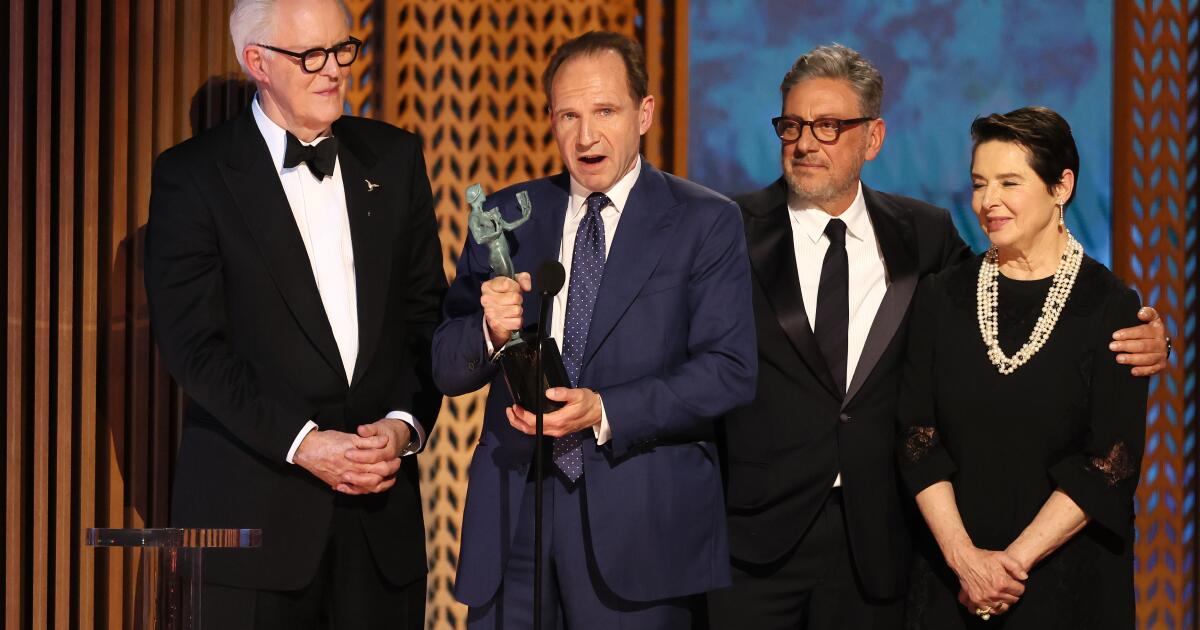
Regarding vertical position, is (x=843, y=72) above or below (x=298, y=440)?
above

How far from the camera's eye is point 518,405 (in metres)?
2.53

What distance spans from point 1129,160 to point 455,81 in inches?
87.3

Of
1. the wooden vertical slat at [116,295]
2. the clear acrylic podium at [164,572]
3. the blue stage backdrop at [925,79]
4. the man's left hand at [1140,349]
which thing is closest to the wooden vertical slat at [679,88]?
the blue stage backdrop at [925,79]

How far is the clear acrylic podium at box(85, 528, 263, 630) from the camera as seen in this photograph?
214cm

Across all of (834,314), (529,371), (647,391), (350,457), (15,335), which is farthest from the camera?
(15,335)

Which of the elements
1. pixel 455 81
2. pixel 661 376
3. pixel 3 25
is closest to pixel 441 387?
pixel 661 376

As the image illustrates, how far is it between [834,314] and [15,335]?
6.56 feet

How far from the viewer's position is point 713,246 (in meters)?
2.79

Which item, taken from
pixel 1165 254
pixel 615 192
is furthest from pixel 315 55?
pixel 1165 254

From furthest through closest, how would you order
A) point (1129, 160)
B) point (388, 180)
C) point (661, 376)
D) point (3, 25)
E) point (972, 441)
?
point (1129, 160) < point (3, 25) < point (388, 180) < point (972, 441) < point (661, 376)

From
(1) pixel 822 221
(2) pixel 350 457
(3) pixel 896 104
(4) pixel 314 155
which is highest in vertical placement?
(3) pixel 896 104

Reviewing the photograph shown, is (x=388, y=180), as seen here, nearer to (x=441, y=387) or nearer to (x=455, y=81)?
(x=441, y=387)

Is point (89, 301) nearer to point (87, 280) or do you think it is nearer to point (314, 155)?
point (87, 280)

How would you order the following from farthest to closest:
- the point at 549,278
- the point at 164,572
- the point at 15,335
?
the point at 15,335 < the point at 549,278 < the point at 164,572
